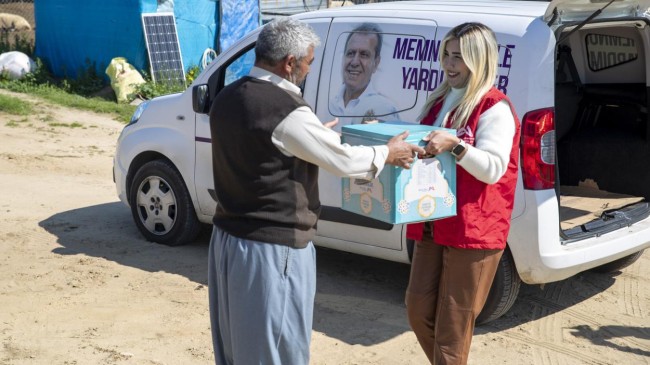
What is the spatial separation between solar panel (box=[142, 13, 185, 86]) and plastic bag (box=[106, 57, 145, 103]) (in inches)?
13.5

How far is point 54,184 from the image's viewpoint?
30.7ft

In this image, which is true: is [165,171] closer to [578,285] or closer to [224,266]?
[578,285]

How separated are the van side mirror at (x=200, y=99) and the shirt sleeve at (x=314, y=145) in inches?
122

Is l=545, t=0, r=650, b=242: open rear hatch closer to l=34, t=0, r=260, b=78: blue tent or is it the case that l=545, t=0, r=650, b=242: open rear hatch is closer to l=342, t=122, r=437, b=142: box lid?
l=342, t=122, r=437, b=142: box lid

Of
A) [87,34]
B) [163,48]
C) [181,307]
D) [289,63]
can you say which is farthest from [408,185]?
[87,34]

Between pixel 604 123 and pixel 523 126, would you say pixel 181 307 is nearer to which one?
pixel 523 126

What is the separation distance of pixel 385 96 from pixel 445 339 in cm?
211

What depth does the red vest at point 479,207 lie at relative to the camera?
158 inches

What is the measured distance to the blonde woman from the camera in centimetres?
393

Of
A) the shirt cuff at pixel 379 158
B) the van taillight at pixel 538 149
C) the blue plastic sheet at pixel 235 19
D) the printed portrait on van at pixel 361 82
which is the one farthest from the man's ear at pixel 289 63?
the blue plastic sheet at pixel 235 19

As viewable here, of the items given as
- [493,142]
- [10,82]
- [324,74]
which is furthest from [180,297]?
[10,82]

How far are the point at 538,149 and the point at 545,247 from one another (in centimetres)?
57

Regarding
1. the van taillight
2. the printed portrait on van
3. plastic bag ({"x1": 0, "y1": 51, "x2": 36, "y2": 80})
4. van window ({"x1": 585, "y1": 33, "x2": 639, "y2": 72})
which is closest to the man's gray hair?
the van taillight

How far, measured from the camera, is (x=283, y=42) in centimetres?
352
